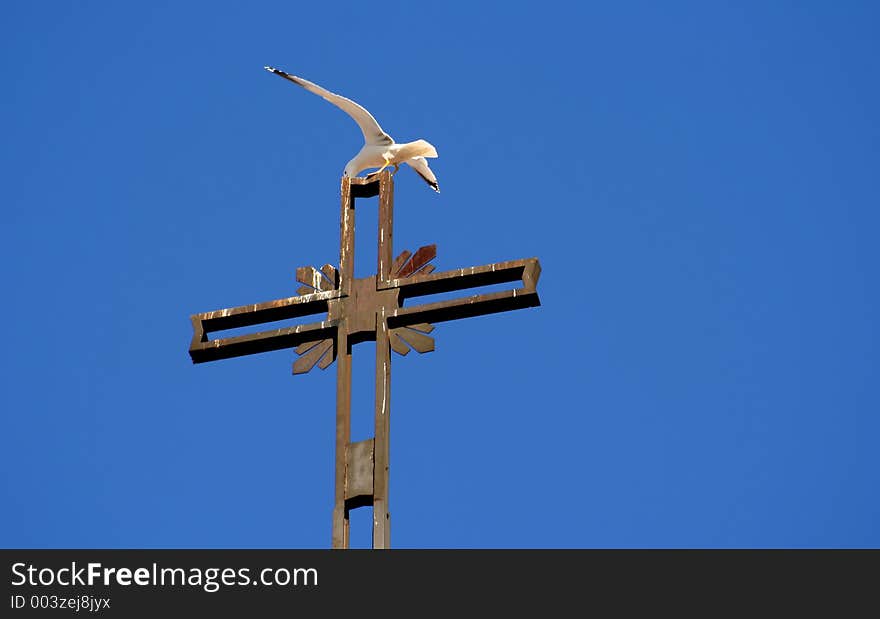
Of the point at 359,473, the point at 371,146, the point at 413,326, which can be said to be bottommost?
the point at 359,473

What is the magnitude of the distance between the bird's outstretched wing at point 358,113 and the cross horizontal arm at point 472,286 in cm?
179

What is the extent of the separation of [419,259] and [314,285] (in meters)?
0.73

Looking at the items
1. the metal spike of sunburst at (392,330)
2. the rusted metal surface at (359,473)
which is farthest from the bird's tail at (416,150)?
the rusted metal surface at (359,473)

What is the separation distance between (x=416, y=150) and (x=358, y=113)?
1.57 feet

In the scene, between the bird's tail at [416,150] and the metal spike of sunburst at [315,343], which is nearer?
the metal spike of sunburst at [315,343]

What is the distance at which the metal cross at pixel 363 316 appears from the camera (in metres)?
22.0

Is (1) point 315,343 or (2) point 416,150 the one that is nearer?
(1) point 315,343

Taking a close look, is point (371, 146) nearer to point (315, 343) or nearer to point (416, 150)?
point (416, 150)

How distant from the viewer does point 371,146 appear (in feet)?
79.7

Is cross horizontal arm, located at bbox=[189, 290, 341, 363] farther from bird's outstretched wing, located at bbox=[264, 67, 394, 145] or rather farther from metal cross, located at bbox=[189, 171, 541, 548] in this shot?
bird's outstretched wing, located at bbox=[264, 67, 394, 145]

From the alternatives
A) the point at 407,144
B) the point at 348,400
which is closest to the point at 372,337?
the point at 348,400

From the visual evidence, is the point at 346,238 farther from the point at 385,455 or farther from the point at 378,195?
the point at 385,455

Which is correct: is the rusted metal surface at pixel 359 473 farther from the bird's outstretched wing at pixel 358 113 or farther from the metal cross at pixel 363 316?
the bird's outstretched wing at pixel 358 113

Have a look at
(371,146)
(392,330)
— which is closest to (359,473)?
(392,330)
